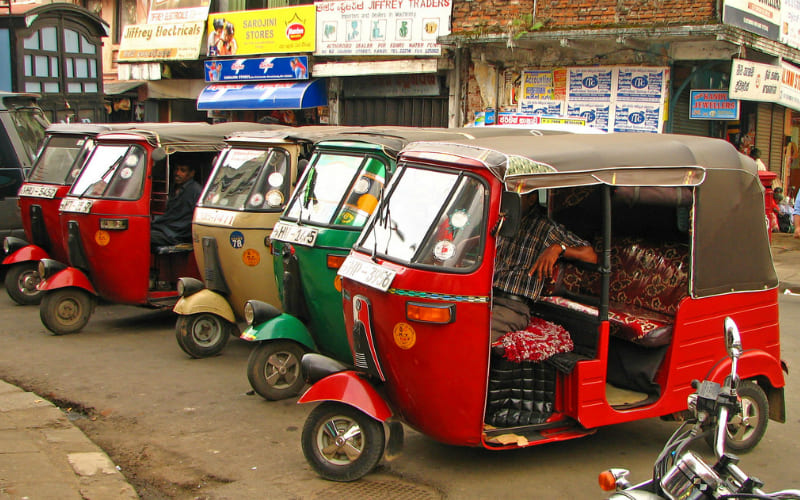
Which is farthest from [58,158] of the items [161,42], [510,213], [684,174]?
[161,42]

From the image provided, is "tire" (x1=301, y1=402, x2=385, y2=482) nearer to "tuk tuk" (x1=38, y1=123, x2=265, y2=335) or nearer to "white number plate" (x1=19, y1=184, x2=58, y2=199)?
"tuk tuk" (x1=38, y1=123, x2=265, y2=335)

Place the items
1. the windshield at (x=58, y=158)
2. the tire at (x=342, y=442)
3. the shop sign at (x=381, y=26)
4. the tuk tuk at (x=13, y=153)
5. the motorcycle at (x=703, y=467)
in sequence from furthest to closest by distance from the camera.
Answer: the shop sign at (x=381, y=26) < the tuk tuk at (x=13, y=153) < the windshield at (x=58, y=158) < the tire at (x=342, y=442) < the motorcycle at (x=703, y=467)

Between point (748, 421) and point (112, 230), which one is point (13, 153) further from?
point (748, 421)

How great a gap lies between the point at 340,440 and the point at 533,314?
162 centimetres

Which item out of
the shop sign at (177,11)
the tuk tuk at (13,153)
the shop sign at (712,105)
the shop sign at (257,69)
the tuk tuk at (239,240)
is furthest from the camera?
the shop sign at (177,11)

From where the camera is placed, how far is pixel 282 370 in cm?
625

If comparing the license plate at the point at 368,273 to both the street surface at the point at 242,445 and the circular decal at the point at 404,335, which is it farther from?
the street surface at the point at 242,445

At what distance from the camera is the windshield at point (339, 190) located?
249 inches

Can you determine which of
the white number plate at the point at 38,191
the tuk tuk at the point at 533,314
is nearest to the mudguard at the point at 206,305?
the tuk tuk at the point at 533,314

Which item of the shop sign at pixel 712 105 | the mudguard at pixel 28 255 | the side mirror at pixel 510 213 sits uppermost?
the shop sign at pixel 712 105

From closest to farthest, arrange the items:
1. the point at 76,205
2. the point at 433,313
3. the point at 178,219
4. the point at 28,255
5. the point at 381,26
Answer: the point at 433,313
the point at 76,205
the point at 178,219
the point at 28,255
the point at 381,26

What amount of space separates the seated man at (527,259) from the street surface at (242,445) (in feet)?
2.93

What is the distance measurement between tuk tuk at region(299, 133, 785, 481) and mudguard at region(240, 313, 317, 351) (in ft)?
4.03

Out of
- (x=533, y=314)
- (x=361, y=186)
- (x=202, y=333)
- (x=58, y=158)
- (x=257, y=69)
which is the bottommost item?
(x=202, y=333)
